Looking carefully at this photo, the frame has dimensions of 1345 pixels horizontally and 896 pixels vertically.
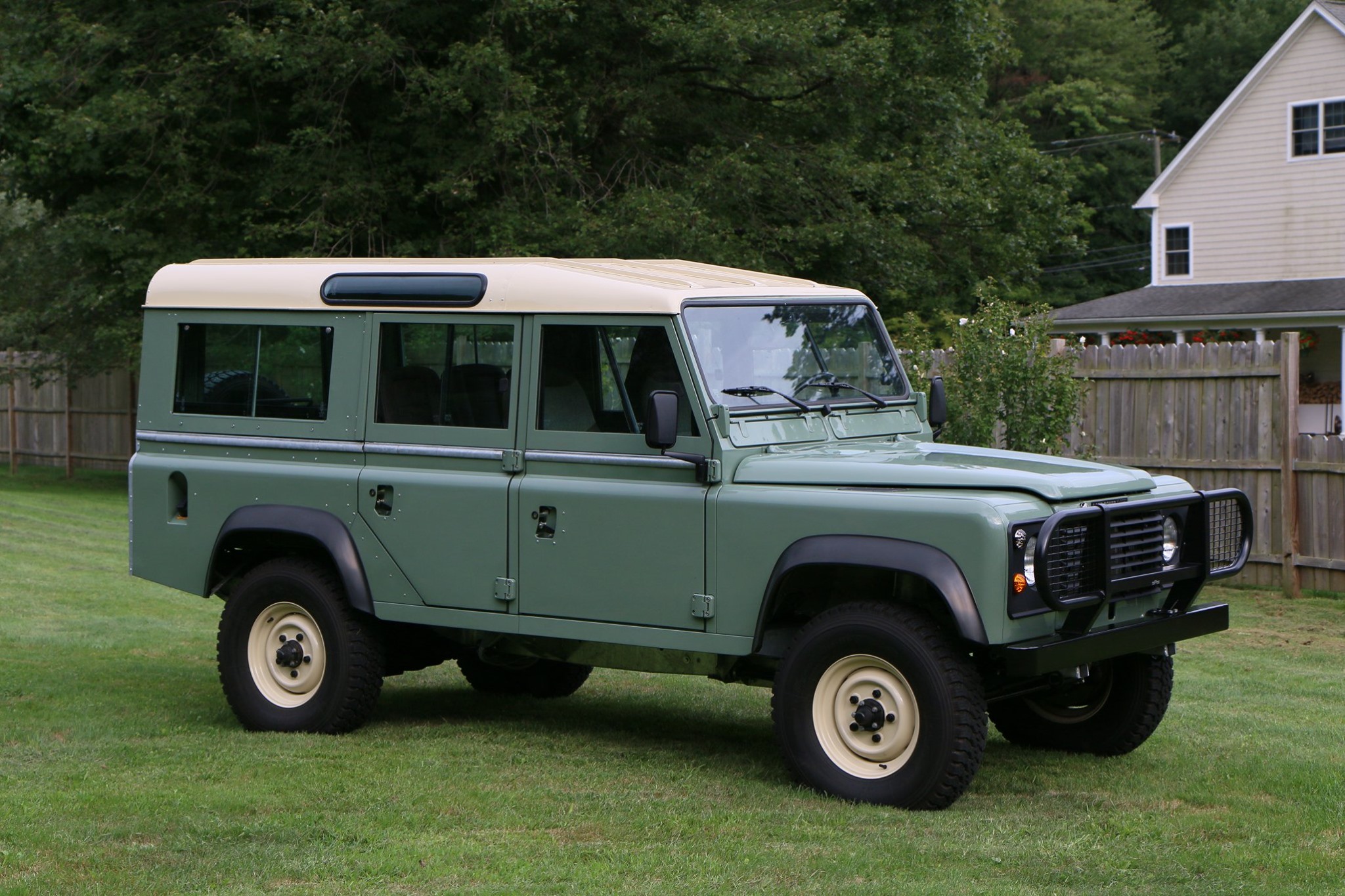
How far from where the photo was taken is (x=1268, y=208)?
3055 cm

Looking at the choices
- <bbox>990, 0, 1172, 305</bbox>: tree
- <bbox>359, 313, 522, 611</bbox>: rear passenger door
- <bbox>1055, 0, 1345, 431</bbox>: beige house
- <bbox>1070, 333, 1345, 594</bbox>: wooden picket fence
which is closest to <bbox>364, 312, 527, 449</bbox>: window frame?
<bbox>359, 313, 522, 611</bbox>: rear passenger door

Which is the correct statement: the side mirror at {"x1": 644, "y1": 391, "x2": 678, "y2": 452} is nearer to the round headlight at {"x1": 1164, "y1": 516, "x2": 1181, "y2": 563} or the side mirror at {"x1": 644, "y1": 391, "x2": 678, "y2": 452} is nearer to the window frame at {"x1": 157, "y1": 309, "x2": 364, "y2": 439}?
the window frame at {"x1": 157, "y1": 309, "x2": 364, "y2": 439}

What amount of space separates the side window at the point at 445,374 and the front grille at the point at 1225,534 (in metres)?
3.27

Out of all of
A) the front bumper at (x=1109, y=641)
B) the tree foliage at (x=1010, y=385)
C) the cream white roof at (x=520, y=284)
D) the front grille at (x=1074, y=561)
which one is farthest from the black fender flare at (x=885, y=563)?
the tree foliage at (x=1010, y=385)

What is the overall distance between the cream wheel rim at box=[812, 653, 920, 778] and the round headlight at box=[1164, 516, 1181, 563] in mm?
1360

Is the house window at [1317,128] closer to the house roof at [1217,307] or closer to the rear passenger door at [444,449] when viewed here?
the house roof at [1217,307]

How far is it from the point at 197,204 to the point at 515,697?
15.9m

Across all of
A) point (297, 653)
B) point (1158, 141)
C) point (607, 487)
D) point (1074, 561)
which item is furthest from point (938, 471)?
point (1158, 141)

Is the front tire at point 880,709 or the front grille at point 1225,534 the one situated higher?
the front grille at point 1225,534

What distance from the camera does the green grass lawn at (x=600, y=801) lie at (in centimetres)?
539

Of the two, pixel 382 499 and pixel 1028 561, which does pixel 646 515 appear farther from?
pixel 1028 561

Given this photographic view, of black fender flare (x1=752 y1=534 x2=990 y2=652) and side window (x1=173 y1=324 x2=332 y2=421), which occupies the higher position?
side window (x1=173 y1=324 x2=332 y2=421)

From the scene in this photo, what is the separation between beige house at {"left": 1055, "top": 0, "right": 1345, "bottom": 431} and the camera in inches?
1158

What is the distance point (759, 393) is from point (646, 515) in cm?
76
